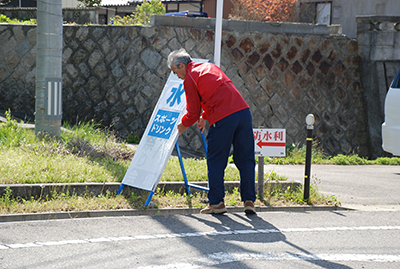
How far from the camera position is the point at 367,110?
12.9 metres

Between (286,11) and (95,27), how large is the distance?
26.8 ft

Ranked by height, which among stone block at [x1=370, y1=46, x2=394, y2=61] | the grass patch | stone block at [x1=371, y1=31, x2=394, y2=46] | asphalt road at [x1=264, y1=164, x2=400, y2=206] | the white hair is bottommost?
asphalt road at [x1=264, y1=164, x2=400, y2=206]

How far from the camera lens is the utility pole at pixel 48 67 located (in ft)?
24.6

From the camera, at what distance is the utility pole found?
751 cm

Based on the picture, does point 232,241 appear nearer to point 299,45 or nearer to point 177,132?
point 177,132

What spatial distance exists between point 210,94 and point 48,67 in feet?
11.7

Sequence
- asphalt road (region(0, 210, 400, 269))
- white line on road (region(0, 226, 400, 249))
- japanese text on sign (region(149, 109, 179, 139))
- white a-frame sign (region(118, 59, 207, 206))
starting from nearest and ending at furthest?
asphalt road (region(0, 210, 400, 269)) → white line on road (region(0, 226, 400, 249)) → white a-frame sign (region(118, 59, 207, 206)) → japanese text on sign (region(149, 109, 179, 139))

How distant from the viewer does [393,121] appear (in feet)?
25.2

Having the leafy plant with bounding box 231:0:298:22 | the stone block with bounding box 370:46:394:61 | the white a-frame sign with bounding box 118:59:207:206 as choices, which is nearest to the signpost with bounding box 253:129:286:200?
the white a-frame sign with bounding box 118:59:207:206

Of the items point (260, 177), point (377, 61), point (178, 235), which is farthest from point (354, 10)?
point (178, 235)

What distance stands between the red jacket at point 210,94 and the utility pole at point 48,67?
3219mm

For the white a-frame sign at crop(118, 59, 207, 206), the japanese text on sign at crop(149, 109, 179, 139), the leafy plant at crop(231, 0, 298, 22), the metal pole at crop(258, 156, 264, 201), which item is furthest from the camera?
the leafy plant at crop(231, 0, 298, 22)

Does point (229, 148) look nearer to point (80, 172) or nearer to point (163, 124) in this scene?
point (163, 124)

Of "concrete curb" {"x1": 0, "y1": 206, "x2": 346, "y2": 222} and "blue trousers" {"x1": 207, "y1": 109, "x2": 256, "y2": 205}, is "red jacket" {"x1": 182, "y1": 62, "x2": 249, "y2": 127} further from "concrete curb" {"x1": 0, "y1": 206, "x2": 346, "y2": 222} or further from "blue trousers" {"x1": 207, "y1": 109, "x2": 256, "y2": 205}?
"concrete curb" {"x1": 0, "y1": 206, "x2": 346, "y2": 222}
